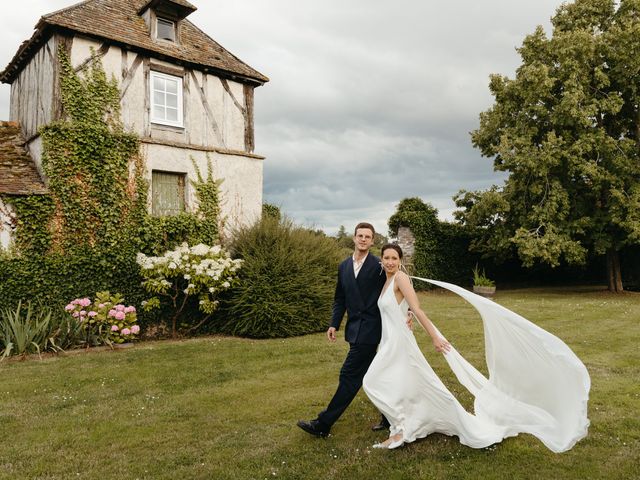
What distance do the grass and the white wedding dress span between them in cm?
23

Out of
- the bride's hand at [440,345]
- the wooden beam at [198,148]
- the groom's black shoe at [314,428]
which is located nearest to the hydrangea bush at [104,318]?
the wooden beam at [198,148]

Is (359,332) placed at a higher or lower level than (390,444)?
higher

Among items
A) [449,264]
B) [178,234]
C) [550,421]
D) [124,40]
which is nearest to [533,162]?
[449,264]

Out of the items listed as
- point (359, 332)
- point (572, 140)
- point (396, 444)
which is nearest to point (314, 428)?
point (396, 444)

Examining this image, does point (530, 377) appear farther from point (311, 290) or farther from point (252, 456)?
point (311, 290)

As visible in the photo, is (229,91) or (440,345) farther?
(229,91)

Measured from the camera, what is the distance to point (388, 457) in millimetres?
4555

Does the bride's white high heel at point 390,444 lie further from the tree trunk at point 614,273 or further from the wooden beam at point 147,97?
the tree trunk at point 614,273

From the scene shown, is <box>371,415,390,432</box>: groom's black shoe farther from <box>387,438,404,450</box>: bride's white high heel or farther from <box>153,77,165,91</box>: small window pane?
<box>153,77,165,91</box>: small window pane

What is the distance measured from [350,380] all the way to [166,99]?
11878 millimetres

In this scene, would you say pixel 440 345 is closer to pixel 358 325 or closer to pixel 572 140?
pixel 358 325

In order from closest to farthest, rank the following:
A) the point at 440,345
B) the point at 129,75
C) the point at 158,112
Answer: the point at 440,345, the point at 129,75, the point at 158,112

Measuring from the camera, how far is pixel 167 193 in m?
14.1

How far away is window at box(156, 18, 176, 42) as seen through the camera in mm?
14724
